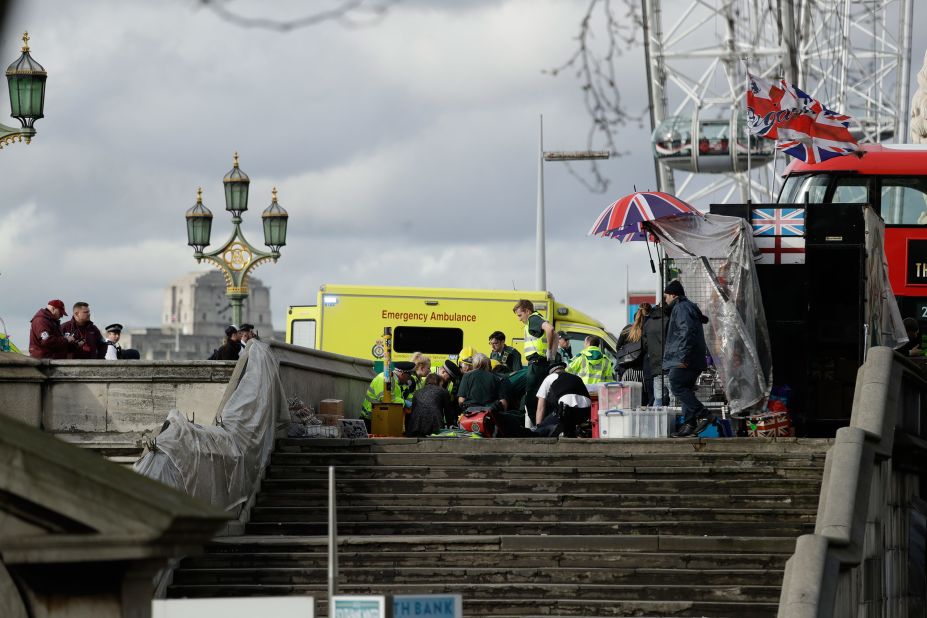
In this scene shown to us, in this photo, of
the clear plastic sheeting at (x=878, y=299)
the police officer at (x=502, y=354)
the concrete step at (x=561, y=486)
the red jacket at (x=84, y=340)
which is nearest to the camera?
the concrete step at (x=561, y=486)

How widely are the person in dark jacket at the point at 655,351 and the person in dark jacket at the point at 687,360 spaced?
125cm

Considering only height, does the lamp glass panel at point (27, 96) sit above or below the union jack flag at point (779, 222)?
above

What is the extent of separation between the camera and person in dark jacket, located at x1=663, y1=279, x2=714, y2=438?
18859 millimetres

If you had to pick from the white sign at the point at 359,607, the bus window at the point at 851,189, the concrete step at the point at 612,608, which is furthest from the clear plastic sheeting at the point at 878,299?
the white sign at the point at 359,607

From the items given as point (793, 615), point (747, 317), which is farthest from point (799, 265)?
Answer: point (793, 615)

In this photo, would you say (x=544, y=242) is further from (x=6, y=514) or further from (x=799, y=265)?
(x=6, y=514)

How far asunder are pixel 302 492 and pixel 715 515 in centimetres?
410

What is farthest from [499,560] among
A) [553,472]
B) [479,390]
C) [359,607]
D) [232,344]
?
[232,344]

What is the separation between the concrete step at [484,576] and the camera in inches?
593

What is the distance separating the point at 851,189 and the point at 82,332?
1208 cm

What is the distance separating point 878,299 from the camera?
21266 millimetres

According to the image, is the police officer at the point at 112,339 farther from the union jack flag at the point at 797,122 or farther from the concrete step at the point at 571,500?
the union jack flag at the point at 797,122

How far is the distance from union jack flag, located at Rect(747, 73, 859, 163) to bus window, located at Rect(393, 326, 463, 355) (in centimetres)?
673

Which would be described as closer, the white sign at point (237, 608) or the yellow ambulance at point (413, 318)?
the white sign at point (237, 608)
